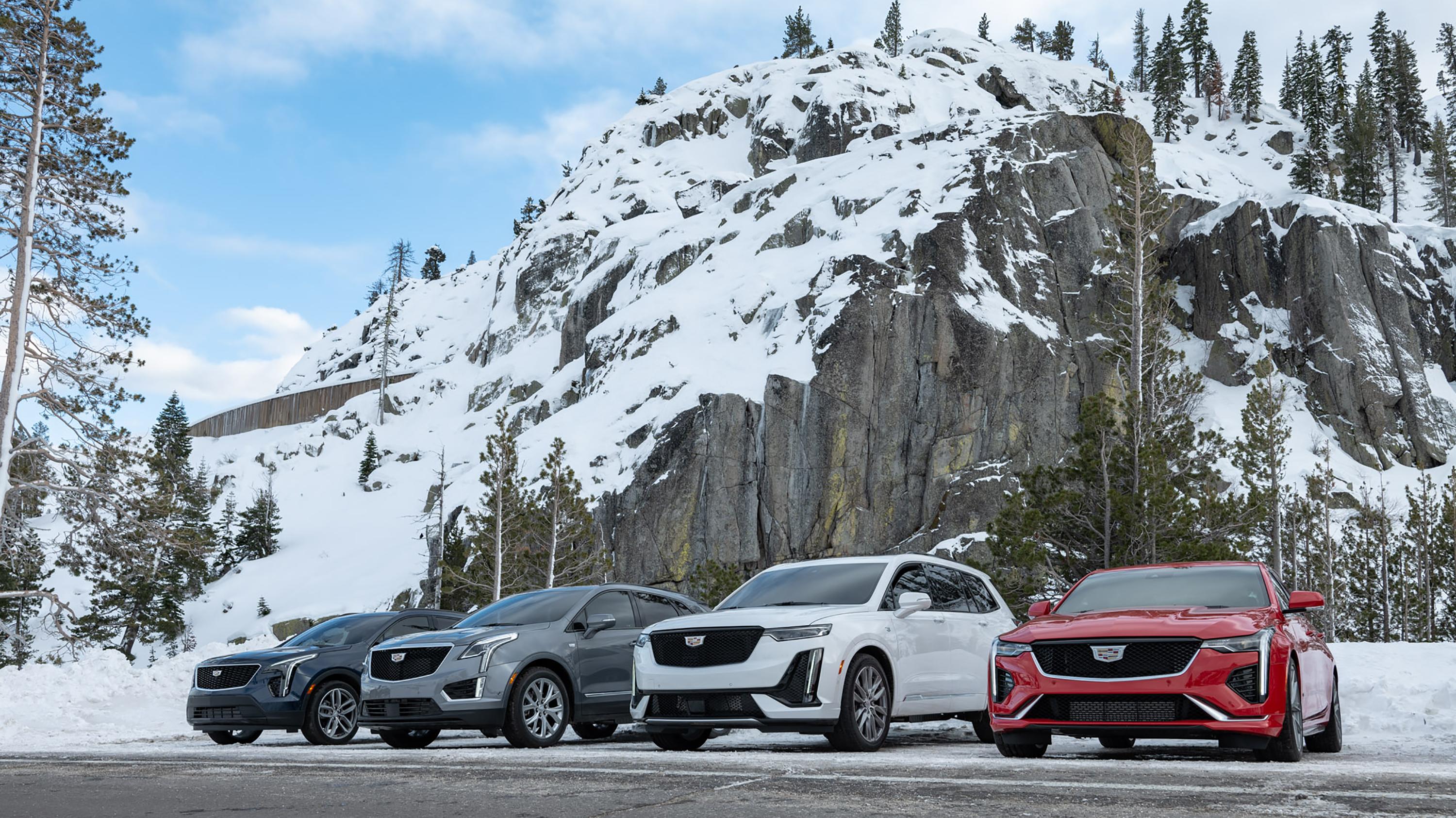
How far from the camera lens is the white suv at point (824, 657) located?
28.7 ft

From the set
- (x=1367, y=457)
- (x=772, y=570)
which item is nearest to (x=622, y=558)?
(x=772, y=570)

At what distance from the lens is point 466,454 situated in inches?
2975

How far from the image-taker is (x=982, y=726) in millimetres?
10680

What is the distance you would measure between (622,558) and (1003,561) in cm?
2838

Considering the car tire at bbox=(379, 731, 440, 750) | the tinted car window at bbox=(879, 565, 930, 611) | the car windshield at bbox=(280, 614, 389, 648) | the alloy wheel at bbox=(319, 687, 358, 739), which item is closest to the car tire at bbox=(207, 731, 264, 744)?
the car windshield at bbox=(280, 614, 389, 648)

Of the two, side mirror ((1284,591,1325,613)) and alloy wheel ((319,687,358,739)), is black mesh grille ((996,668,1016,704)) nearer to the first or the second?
side mirror ((1284,591,1325,613))

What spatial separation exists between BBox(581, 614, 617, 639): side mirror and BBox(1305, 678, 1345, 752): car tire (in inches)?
259

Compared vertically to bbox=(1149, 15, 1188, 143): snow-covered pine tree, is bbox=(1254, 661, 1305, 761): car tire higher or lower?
lower

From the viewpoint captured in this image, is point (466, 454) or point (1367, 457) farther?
point (466, 454)

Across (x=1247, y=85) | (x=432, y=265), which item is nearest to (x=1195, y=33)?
(x=1247, y=85)

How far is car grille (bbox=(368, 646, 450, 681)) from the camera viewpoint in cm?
1091

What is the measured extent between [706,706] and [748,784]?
2.66m

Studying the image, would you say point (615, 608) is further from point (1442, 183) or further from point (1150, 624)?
point (1442, 183)

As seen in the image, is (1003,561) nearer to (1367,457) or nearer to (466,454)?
(1367,457)
